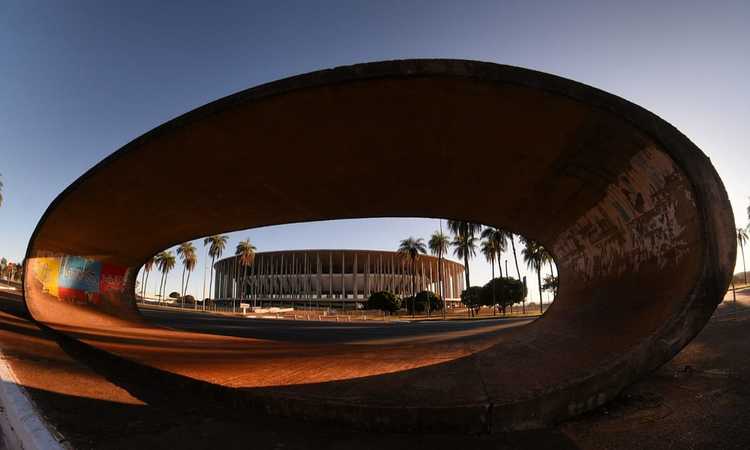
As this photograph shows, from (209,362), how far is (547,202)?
8645 mm

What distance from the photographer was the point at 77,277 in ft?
49.5

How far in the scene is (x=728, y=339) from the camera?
25.7ft

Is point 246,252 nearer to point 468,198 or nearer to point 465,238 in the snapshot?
point 465,238

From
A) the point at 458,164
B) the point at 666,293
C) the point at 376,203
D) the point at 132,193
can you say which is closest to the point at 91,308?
the point at 132,193

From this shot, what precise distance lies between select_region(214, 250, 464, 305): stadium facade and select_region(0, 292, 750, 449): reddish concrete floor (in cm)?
7818

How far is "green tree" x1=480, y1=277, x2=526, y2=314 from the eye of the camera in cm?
5903

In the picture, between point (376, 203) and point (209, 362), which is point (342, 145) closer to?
point (376, 203)

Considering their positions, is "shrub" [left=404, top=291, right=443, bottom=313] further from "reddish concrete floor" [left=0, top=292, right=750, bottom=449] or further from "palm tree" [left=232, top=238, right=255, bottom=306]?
"reddish concrete floor" [left=0, top=292, right=750, bottom=449]

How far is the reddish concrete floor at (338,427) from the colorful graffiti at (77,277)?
32.0ft

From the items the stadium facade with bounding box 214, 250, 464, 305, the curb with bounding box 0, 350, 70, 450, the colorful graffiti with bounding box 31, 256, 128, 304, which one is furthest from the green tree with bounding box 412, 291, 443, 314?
the curb with bounding box 0, 350, 70, 450

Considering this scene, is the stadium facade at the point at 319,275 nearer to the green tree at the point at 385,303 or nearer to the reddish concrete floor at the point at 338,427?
the green tree at the point at 385,303

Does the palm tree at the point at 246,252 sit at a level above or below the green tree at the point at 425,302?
above

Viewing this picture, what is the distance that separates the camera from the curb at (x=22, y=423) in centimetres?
342

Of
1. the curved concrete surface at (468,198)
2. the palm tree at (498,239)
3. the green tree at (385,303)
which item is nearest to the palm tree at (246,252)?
the green tree at (385,303)
